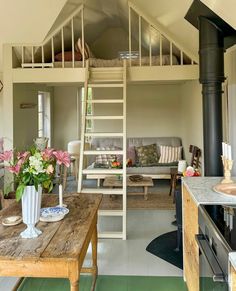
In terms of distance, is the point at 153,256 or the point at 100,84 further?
the point at 100,84

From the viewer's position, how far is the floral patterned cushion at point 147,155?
722 cm

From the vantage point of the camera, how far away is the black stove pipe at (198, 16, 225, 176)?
10.5ft

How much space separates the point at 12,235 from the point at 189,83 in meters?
5.36

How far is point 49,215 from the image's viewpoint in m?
2.33

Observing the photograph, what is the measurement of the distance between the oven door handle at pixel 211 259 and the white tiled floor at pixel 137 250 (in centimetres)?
151

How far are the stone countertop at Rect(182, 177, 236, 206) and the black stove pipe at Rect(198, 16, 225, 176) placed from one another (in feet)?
1.29

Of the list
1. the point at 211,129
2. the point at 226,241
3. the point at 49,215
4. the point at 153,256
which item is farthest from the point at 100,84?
the point at 226,241

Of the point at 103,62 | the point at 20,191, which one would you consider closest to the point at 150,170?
the point at 103,62

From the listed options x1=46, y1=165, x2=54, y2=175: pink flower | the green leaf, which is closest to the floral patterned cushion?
x1=46, y1=165, x2=54, y2=175: pink flower

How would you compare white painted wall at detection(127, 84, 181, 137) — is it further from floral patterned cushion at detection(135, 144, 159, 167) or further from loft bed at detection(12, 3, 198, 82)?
loft bed at detection(12, 3, 198, 82)

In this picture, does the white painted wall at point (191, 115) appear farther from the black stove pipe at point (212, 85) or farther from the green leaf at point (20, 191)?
the green leaf at point (20, 191)

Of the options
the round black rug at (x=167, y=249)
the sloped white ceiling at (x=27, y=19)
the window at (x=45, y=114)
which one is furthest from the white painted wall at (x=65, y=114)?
the round black rug at (x=167, y=249)

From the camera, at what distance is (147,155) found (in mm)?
7363

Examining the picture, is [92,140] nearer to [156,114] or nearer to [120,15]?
[156,114]
